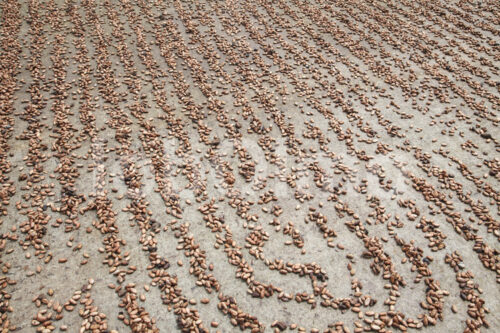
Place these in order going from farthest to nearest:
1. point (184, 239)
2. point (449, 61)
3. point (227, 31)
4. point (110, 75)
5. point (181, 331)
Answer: point (227, 31)
point (449, 61)
point (110, 75)
point (184, 239)
point (181, 331)

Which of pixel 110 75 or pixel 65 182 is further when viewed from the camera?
pixel 110 75

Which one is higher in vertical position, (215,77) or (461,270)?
(215,77)

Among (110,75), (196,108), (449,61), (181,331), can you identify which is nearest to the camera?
(181,331)

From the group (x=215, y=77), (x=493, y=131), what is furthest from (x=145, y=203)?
(x=493, y=131)

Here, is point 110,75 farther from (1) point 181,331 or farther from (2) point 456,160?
(2) point 456,160

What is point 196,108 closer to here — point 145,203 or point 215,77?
point 215,77

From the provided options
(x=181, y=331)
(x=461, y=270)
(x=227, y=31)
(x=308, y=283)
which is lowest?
(x=181, y=331)
